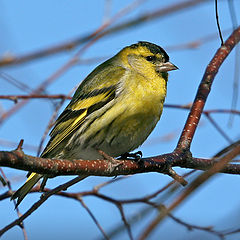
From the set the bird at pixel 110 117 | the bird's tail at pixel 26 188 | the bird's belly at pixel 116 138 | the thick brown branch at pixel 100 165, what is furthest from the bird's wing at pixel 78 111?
the thick brown branch at pixel 100 165

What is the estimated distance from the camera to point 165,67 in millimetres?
4840

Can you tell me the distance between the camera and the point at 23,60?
2.58m

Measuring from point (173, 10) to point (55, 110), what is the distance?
1415 mm

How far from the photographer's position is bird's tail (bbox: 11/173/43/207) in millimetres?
3436

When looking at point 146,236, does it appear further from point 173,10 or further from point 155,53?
point 155,53

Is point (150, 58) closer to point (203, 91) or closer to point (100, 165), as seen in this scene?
point (203, 91)

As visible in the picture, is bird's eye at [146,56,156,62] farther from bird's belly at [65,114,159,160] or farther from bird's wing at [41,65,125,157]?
bird's belly at [65,114,159,160]

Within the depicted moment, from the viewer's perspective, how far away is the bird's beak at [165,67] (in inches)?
189

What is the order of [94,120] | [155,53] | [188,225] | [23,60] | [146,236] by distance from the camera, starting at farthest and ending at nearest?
[155,53] → [94,120] → [188,225] → [23,60] → [146,236]

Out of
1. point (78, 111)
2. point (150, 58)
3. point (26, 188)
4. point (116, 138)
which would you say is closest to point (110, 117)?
point (116, 138)

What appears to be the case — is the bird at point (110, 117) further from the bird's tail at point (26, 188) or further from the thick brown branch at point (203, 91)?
the thick brown branch at point (203, 91)

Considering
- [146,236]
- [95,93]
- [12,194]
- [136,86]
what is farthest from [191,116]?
[146,236]

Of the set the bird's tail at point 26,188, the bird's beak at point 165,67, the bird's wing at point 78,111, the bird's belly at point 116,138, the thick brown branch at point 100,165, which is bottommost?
the thick brown branch at point 100,165

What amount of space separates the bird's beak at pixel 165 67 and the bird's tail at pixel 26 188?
6.53ft
